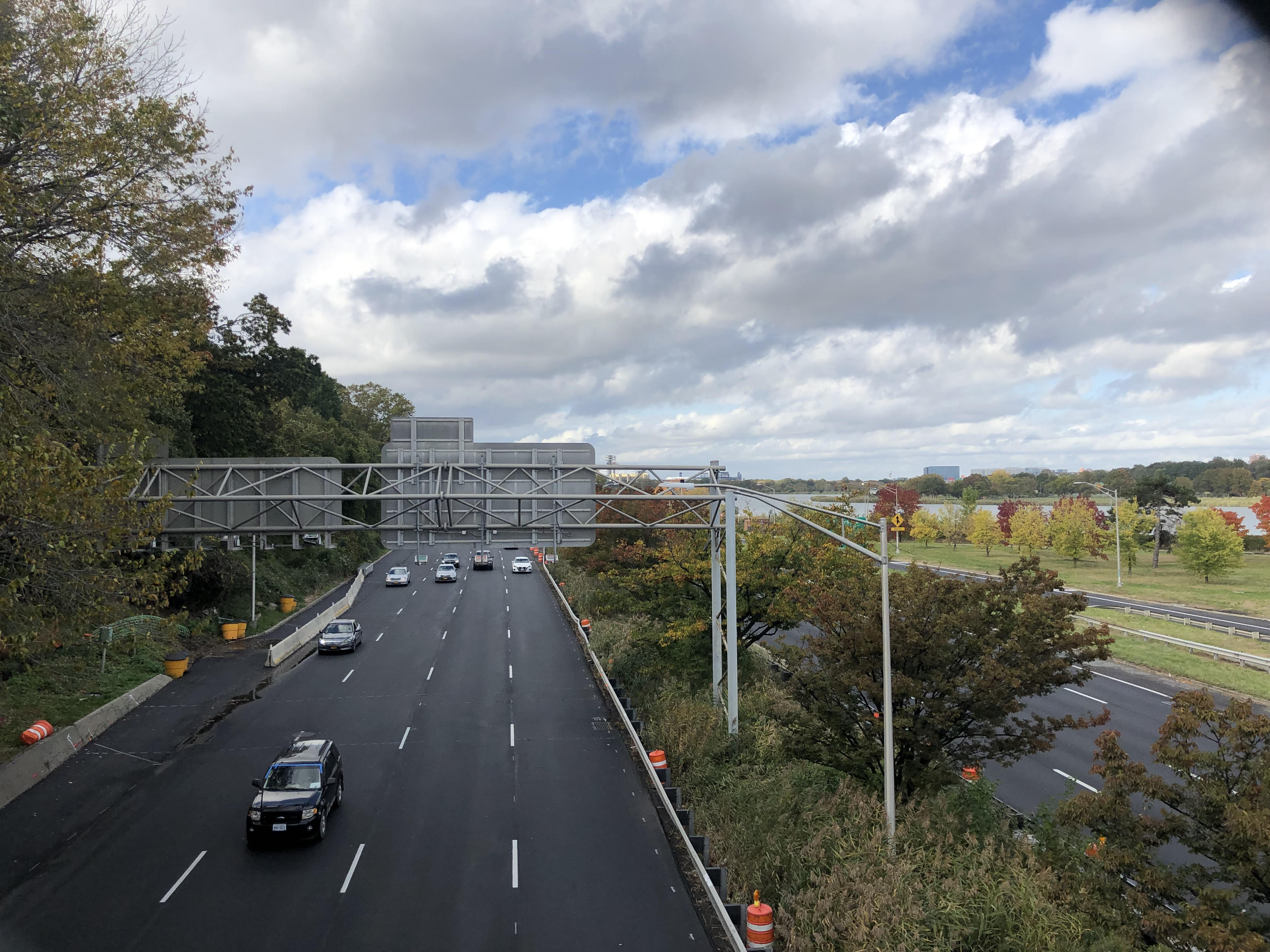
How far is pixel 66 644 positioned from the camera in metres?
26.7

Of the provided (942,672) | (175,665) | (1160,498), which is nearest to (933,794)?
(942,672)

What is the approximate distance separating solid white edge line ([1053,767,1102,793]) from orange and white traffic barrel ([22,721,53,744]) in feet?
80.9

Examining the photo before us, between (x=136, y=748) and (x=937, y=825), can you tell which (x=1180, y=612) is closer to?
(x=937, y=825)

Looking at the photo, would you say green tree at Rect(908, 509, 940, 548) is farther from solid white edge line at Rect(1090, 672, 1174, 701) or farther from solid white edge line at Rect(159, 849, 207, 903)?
solid white edge line at Rect(159, 849, 207, 903)

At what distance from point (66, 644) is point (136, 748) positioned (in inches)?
352

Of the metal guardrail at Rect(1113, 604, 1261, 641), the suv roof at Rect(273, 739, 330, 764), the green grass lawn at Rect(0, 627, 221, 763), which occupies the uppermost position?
the suv roof at Rect(273, 739, 330, 764)

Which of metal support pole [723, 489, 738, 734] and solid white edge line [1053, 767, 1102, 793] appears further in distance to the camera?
metal support pole [723, 489, 738, 734]

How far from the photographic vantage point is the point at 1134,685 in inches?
1128

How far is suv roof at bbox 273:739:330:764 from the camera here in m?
15.9

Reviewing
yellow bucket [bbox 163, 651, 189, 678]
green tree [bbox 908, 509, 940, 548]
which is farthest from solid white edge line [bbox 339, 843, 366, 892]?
green tree [bbox 908, 509, 940, 548]

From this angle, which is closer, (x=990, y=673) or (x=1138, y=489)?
(x=990, y=673)

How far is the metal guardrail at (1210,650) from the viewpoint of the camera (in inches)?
1129

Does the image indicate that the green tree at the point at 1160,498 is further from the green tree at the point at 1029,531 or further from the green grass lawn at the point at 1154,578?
the green tree at the point at 1029,531

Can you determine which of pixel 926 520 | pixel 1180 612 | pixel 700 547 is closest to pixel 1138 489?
pixel 926 520
